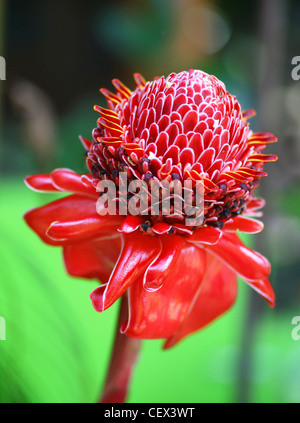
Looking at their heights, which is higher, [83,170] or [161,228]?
[83,170]

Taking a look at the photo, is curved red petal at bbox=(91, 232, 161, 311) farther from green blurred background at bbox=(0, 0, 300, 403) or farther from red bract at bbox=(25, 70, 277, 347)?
green blurred background at bbox=(0, 0, 300, 403)

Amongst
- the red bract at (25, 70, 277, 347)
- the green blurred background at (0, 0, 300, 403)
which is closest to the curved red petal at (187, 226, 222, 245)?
the red bract at (25, 70, 277, 347)

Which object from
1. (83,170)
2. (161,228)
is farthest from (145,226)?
(83,170)

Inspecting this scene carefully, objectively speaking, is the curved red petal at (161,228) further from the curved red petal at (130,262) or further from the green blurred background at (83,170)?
the green blurred background at (83,170)

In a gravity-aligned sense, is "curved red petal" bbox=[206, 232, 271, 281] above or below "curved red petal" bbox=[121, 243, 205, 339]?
above

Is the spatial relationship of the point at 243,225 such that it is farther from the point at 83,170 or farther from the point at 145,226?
the point at 83,170
